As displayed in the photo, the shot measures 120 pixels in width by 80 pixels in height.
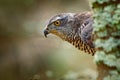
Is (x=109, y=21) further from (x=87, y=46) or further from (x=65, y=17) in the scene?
(x=65, y=17)

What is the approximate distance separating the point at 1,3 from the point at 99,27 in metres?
8.11

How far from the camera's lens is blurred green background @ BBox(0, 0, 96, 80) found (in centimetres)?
1144

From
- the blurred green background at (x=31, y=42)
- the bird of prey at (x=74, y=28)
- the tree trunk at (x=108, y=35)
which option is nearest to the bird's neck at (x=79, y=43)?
the bird of prey at (x=74, y=28)

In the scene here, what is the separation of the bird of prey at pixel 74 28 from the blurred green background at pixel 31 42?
4041 mm

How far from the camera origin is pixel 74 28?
674 cm

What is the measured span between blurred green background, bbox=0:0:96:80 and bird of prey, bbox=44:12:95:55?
4041 mm

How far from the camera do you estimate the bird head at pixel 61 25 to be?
22.5 feet

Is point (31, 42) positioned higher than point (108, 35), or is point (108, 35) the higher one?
point (31, 42)

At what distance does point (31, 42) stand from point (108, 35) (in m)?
7.97

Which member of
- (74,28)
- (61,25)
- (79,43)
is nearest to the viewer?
(79,43)

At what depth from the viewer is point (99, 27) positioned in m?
4.31

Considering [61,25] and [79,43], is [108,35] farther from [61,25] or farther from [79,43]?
[61,25]

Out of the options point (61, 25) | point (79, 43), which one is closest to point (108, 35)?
point (79, 43)

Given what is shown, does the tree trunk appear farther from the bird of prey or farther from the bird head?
the bird head
